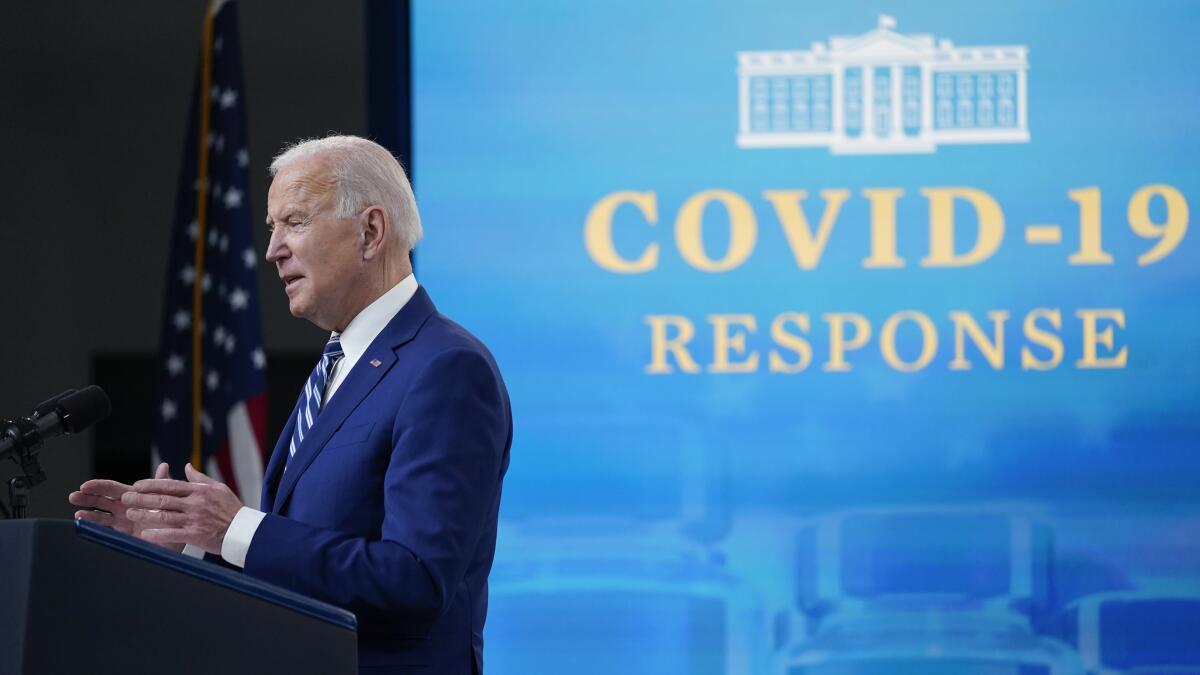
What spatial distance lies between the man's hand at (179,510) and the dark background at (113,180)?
5.34 metres

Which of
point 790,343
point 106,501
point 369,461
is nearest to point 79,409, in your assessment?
point 106,501

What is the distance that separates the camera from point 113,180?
7.30 m

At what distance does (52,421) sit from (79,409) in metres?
0.04

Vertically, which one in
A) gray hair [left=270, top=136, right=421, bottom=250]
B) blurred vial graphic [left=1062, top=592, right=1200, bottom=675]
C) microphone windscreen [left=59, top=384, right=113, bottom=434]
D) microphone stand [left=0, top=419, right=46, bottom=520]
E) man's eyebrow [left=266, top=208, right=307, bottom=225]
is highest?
gray hair [left=270, top=136, right=421, bottom=250]

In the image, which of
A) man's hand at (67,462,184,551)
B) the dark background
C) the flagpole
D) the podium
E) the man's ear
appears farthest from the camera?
the dark background

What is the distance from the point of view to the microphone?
1729mm

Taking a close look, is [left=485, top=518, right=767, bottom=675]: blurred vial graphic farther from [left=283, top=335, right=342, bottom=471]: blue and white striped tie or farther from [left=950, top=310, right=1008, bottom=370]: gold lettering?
[left=283, top=335, right=342, bottom=471]: blue and white striped tie

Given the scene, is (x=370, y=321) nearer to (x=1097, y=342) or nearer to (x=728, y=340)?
(x=728, y=340)

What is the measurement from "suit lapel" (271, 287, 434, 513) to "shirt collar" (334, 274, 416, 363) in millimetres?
14

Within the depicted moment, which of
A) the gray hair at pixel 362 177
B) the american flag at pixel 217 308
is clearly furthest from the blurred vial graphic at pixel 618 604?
the gray hair at pixel 362 177

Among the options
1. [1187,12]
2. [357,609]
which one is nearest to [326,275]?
[357,609]

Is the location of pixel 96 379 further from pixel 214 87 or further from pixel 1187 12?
pixel 1187 12

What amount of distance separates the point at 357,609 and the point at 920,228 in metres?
2.19

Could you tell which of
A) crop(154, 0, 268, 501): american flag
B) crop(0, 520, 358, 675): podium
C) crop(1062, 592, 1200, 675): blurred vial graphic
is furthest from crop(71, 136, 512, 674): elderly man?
crop(154, 0, 268, 501): american flag
